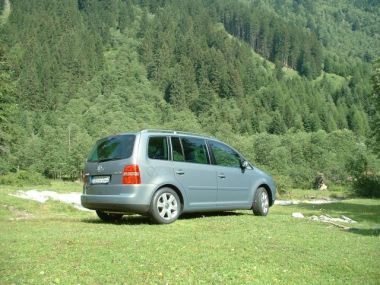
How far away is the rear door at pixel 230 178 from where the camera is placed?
11891 millimetres

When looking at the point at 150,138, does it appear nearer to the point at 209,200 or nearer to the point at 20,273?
the point at 209,200

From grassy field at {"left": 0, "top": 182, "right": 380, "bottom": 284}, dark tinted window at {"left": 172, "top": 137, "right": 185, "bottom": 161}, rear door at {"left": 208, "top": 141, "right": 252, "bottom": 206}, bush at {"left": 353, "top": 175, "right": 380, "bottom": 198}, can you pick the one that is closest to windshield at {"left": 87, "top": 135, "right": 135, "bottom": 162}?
dark tinted window at {"left": 172, "top": 137, "right": 185, "bottom": 161}

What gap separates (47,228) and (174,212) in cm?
280

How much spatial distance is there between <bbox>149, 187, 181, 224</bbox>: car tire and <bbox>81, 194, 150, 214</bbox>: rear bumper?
0.70 ft

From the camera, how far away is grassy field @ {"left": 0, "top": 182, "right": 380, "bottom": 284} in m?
5.69

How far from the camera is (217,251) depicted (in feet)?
23.2

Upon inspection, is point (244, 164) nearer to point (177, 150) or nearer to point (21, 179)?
point (177, 150)

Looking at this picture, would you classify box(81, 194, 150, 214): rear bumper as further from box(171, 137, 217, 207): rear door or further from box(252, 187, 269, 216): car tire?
box(252, 187, 269, 216): car tire

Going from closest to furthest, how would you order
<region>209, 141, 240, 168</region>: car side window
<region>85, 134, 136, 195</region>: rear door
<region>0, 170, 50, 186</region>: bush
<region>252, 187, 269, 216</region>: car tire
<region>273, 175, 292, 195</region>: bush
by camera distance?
<region>85, 134, 136, 195</region>: rear door
<region>209, 141, 240, 168</region>: car side window
<region>252, 187, 269, 216</region>: car tire
<region>0, 170, 50, 186</region>: bush
<region>273, 175, 292, 195</region>: bush

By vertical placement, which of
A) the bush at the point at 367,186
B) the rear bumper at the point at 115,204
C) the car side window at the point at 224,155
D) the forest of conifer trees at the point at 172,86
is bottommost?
the bush at the point at 367,186

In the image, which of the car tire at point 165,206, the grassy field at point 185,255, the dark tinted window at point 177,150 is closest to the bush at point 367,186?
the grassy field at point 185,255

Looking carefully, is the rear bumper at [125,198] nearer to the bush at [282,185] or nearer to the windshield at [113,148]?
the windshield at [113,148]

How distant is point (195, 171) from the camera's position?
36.7ft

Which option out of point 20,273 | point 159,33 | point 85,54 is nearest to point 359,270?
point 20,273
